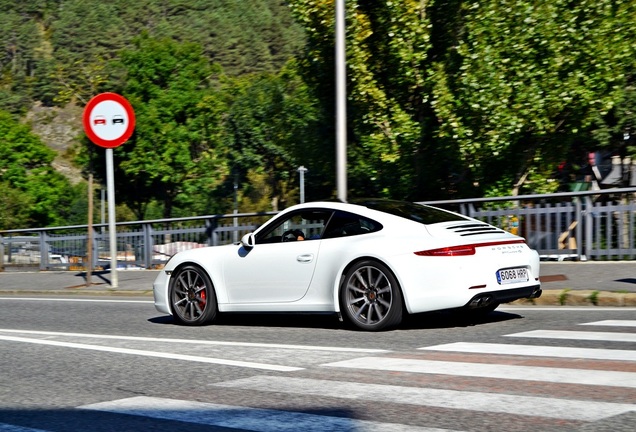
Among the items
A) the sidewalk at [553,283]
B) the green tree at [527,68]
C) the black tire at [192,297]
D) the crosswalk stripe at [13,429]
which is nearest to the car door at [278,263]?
the black tire at [192,297]

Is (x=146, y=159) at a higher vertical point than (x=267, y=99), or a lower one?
lower

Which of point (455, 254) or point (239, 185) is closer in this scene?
point (455, 254)

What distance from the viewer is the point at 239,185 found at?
80.9 m

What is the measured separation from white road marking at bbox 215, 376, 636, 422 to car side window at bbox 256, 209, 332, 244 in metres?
3.26

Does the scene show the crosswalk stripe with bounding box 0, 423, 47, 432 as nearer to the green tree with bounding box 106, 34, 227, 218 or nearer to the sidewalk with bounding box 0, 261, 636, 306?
the sidewalk with bounding box 0, 261, 636, 306

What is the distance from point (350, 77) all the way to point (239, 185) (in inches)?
1968

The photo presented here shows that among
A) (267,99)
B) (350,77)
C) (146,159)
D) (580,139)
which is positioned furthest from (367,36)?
(267,99)

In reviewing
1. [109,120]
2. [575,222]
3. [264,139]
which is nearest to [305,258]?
[575,222]

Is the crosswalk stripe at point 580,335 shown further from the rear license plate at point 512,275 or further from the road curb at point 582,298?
the road curb at point 582,298

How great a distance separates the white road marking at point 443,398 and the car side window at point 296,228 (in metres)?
3.26

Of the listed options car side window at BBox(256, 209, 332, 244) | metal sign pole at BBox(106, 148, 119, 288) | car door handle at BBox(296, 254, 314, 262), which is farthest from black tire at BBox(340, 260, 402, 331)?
metal sign pole at BBox(106, 148, 119, 288)

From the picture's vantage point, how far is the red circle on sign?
55.9 ft

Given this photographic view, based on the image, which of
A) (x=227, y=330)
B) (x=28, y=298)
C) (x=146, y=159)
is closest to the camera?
(x=227, y=330)

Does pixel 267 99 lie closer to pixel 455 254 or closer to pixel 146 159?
pixel 146 159
